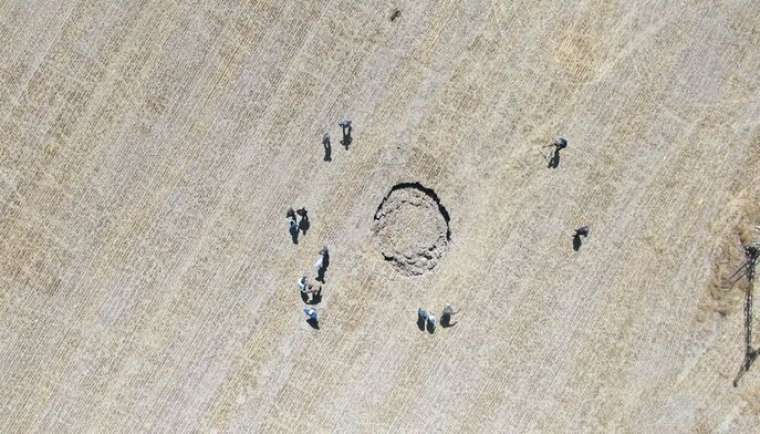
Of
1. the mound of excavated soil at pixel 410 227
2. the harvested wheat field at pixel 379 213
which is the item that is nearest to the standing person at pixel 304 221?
the harvested wheat field at pixel 379 213

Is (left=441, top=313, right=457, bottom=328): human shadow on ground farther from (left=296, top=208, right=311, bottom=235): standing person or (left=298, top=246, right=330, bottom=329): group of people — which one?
(left=296, top=208, right=311, bottom=235): standing person

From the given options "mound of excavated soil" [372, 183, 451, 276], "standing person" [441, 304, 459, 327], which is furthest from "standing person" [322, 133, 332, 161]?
"standing person" [441, 304, 459, 327]

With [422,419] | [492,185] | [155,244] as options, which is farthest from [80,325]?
[492,185]

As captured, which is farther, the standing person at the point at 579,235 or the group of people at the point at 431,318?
the group of people at the point at 431,318

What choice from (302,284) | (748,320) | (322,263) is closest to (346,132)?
(322,263)

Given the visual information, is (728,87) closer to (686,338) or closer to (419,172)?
(686,338)

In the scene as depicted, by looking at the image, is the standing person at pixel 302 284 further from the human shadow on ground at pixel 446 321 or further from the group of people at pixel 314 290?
the human shadow on ground at pixel 446 321
